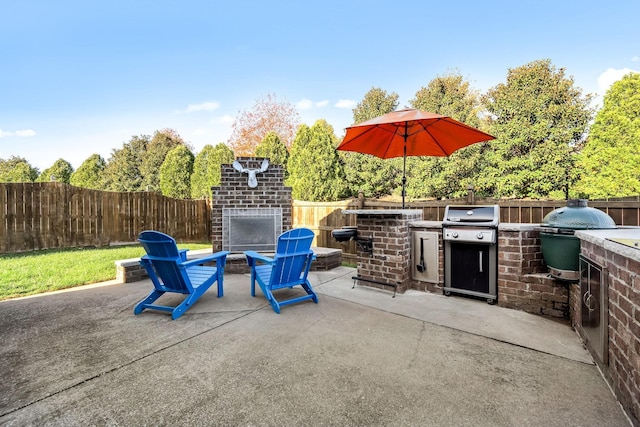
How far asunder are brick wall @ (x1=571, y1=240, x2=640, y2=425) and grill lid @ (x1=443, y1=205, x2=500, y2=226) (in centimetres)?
152

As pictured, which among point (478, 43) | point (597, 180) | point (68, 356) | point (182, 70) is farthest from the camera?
point (182, 70)

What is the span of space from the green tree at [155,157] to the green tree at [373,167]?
602 inches

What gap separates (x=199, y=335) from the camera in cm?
269

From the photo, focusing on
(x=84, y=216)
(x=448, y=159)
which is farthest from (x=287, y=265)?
A: (x=448, y=159)

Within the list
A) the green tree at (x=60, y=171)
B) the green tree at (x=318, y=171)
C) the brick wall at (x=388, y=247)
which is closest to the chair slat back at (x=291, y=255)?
the brick wall at (x=388, y=247)

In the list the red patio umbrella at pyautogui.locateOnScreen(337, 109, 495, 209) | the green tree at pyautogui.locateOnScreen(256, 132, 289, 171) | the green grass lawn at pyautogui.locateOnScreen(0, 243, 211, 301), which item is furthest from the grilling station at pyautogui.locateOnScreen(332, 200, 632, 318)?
the green tree at pyautogui.locateOnScreen(256, 132, 289, 171)

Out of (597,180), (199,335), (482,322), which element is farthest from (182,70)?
(597,180)

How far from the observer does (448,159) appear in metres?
11.5

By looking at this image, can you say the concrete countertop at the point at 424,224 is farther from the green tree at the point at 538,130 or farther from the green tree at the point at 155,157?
the green tree at the point at 155,157

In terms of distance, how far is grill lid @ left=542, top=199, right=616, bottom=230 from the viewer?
265cm

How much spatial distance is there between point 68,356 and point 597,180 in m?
10.3

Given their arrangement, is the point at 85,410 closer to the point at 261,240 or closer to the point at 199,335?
the point at 199,335

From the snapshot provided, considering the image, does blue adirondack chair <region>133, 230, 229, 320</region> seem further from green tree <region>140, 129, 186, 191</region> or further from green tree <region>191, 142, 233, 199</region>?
green tree <region>140, 129, 186, 191</region>

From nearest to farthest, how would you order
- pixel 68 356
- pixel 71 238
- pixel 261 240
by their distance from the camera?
pixel 68 356 → pixel 261 240 → pixel 71 238
